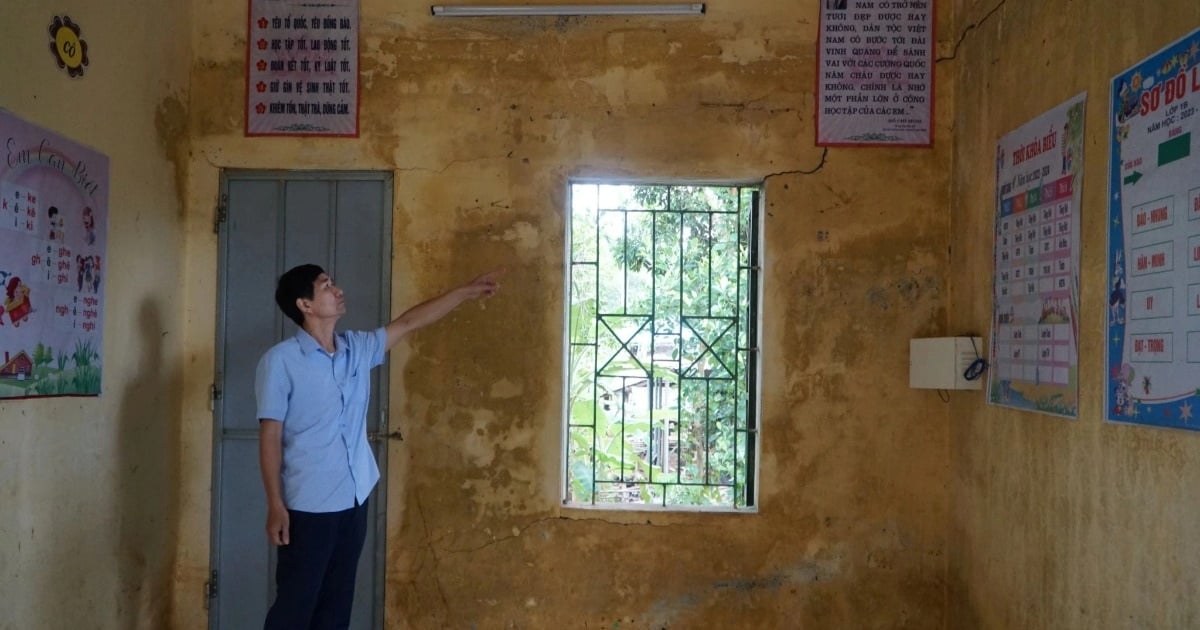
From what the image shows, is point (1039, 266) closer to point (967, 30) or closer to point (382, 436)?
point (967, 30)

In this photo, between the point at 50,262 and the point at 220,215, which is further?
the point at 220,215

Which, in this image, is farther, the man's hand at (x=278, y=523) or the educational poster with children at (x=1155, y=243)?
the man's hand at (x=278, y=523)

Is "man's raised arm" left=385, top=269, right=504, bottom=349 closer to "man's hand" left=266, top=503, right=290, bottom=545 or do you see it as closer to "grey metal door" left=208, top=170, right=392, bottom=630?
"grey metal door" left=208, top=170, right=392, bottom=630

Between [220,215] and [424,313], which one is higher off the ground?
[220,215]

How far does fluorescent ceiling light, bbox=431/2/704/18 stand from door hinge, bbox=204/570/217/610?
247 cm

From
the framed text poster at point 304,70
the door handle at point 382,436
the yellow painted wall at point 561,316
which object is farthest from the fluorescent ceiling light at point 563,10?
the door handle at point 382,436

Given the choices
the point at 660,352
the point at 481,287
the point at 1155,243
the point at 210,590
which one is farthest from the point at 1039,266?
the point at 210,590

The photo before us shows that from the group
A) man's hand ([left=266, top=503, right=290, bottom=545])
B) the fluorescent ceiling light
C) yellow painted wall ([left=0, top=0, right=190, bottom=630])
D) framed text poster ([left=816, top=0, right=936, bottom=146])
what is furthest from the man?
framed text poster ([left=816, top=0, right=936, bottom=146])

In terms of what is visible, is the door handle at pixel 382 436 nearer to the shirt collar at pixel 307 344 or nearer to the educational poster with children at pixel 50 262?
the shirt collar at pixel 307 344

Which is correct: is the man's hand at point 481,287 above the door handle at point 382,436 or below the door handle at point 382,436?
above

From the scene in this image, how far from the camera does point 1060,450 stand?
2.23 metres

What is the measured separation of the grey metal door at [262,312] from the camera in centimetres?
308

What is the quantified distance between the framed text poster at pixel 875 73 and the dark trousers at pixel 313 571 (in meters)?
2.31

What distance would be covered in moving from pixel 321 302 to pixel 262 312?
32.1 inches
